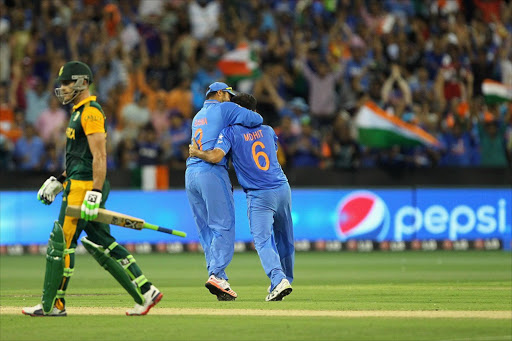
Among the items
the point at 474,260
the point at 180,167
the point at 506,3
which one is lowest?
the point at 474,260

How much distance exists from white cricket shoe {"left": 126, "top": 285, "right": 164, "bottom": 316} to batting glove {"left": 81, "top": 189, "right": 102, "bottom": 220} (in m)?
1.00

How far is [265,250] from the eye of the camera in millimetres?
12516

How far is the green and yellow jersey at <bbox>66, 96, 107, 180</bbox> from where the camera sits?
404 inches

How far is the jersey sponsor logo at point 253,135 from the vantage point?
12859 millimetres

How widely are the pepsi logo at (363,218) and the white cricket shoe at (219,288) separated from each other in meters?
10.6

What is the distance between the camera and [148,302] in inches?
417

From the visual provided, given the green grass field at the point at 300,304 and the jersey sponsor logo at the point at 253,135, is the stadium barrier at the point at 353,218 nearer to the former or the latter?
the green grass field at the point at 300,304

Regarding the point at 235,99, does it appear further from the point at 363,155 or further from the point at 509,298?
the point at 363,155

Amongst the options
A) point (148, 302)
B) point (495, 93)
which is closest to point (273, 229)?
point (148, 302)

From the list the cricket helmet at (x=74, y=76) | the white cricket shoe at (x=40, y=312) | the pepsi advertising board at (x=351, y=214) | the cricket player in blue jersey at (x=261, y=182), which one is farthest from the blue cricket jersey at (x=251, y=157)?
the pepsi advertising board at (x=351, y=214)

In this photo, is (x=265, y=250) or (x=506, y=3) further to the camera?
(x=506, y=3)

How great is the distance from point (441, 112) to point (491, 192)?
2758 mm

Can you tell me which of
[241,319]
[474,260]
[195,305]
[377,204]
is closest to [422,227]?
[377,204]

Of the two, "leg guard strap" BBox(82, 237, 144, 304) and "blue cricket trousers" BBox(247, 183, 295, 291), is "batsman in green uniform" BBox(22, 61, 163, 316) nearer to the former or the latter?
"leg guard strap" BBox(82, 237, 144, 304)
